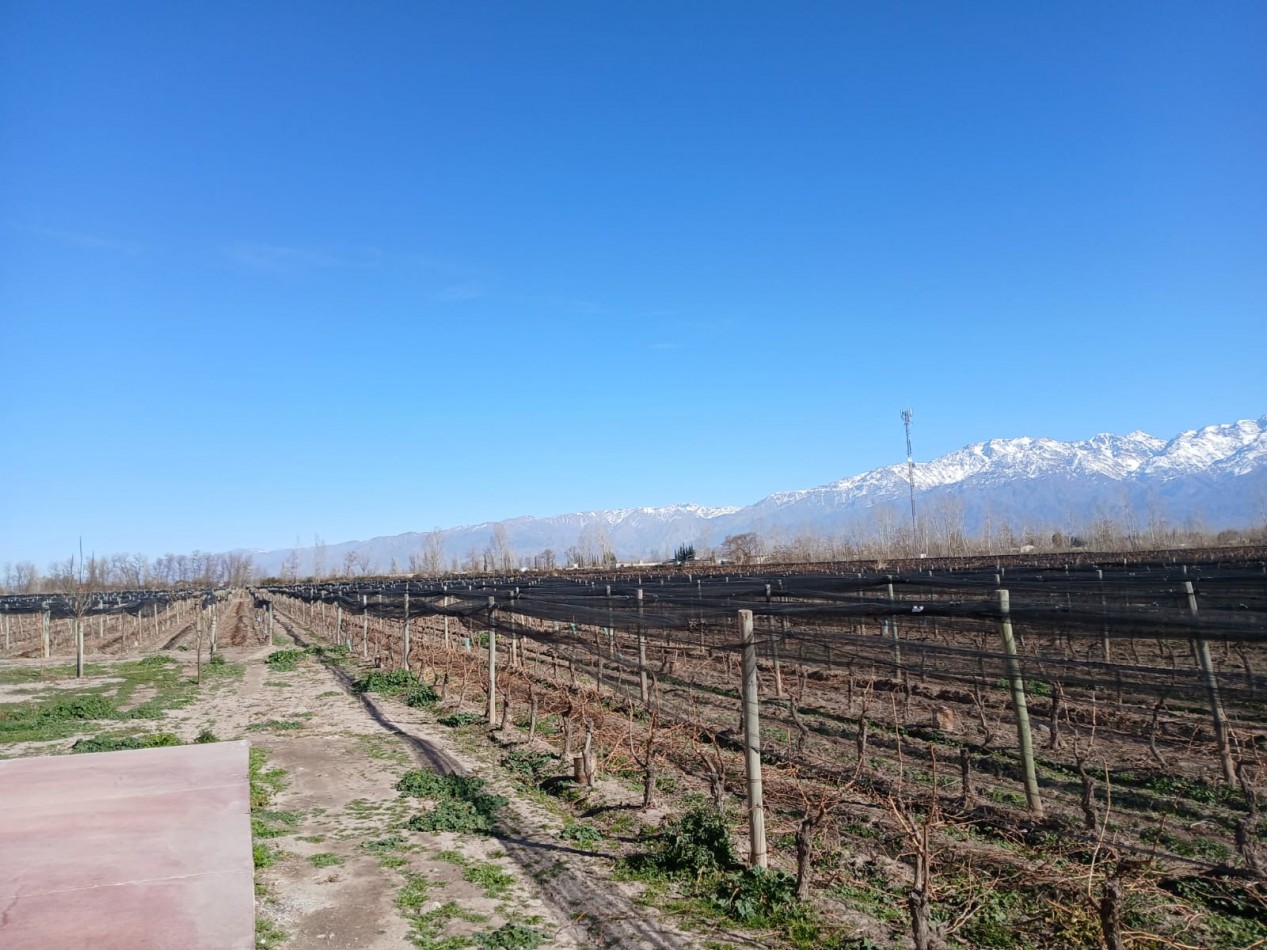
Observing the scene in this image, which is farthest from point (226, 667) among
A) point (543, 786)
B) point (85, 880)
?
point (85, 880)

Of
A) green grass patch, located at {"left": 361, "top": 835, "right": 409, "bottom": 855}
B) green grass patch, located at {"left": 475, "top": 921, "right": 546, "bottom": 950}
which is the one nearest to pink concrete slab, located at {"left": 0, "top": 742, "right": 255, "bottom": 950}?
green grass patch, located at {"left": 361, "top": 835, "right": 409, "bottom": 855}

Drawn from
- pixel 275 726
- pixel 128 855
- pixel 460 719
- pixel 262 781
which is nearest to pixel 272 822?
pixel 262 781

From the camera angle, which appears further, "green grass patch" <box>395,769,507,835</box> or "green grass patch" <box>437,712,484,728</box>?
"green grass patch" <box>437,712,484,728</box>

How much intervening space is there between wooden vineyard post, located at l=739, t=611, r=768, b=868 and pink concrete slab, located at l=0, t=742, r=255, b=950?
10.9 feet

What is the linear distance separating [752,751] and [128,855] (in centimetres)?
438

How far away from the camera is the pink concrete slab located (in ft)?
14.6

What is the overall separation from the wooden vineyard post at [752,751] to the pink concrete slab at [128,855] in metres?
3.31

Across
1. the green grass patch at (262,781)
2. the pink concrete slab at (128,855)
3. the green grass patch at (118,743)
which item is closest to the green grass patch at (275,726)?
the green grass patch at (118,743)

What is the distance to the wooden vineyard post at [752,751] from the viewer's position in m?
5.96

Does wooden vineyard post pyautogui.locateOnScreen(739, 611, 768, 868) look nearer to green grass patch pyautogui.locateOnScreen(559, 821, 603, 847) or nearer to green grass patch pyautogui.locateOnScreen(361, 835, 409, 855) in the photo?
green grass patch pyautogui.locateOnScreen(559, 821, 603, 847)

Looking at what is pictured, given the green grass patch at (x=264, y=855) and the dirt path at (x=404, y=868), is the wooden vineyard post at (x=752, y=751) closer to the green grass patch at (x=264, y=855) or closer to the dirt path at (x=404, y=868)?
the dirt path at (x=404, y=868)

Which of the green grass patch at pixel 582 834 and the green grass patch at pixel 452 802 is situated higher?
the green grass patch at pixel 452 802

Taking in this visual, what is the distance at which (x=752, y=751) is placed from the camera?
609 cm

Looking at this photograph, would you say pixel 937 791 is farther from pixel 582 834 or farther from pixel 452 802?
pixel 452 802
